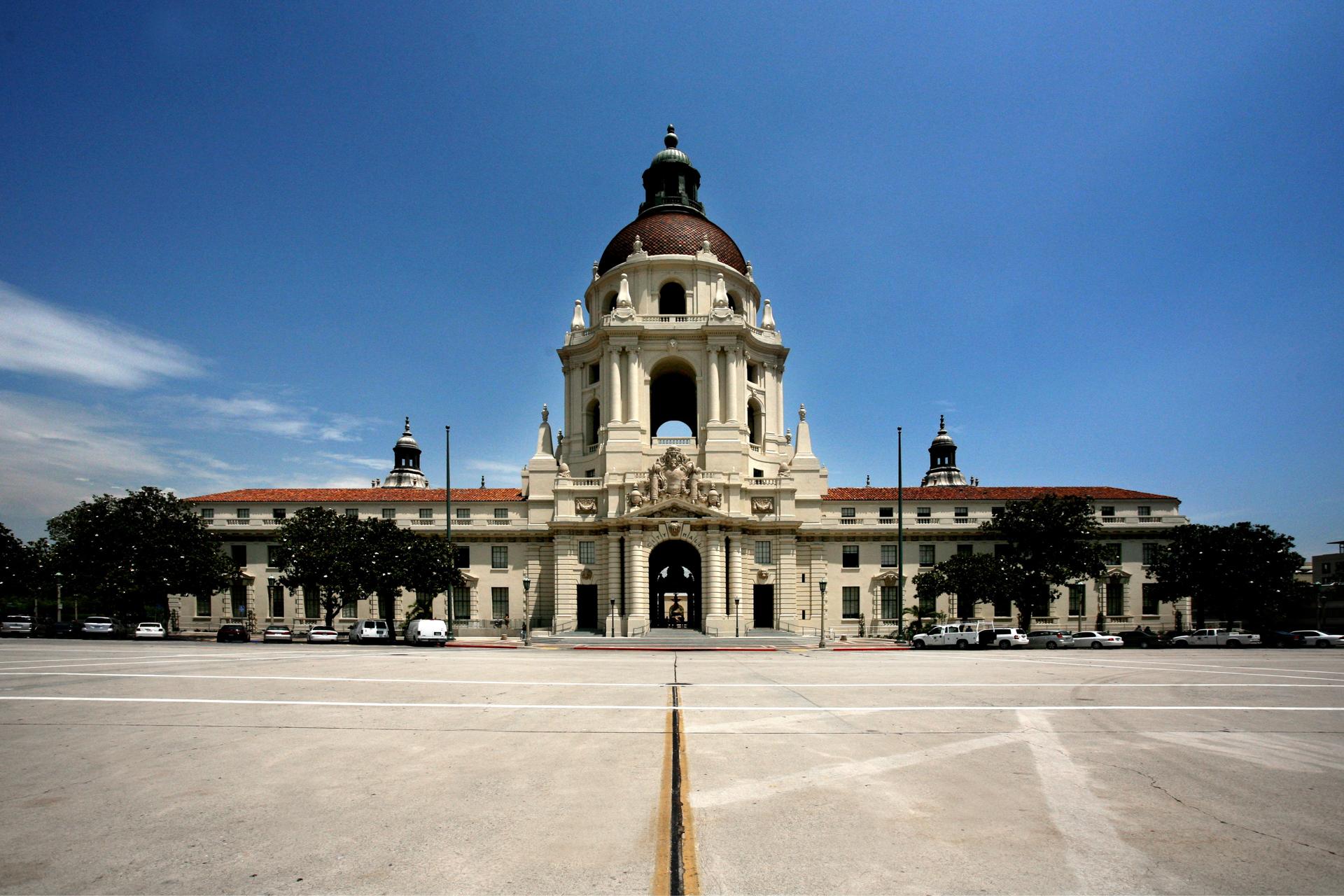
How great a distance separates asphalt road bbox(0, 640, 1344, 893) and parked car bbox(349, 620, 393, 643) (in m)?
29.3

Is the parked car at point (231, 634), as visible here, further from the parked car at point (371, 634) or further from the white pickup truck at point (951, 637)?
the white pickup truck at point (951, 637)

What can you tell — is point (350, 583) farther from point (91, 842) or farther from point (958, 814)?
point (958, 814)

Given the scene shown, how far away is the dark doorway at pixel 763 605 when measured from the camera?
5762cm

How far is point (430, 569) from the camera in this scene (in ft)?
168

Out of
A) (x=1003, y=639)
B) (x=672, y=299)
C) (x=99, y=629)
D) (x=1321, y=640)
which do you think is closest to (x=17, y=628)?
(x=99, y=629)

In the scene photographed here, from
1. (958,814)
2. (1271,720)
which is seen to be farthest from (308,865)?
(1271,720)

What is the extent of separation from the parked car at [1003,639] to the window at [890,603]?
16086 millimetres

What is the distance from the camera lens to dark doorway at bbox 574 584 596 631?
56531 millimetres

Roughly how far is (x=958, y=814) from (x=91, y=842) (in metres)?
9.19

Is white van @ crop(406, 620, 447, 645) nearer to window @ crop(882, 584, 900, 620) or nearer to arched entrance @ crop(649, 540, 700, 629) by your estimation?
arched entrance @ crop(649, 540, 700, 629)

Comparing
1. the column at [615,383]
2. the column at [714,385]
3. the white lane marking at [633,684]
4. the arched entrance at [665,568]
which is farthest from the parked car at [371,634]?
the column at [714,385]

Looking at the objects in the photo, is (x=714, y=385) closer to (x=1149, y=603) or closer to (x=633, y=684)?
(x=1149, y=603)

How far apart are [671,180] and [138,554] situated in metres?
54.3

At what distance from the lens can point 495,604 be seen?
198 feet
